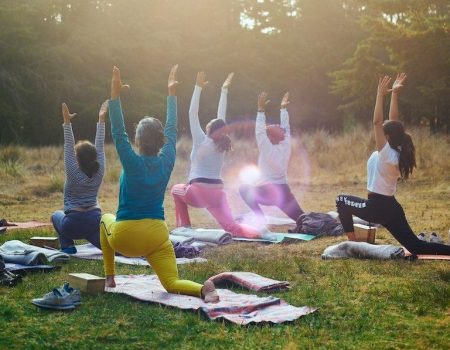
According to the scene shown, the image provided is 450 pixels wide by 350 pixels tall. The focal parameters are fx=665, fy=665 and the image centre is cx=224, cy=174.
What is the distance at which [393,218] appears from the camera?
6.02m

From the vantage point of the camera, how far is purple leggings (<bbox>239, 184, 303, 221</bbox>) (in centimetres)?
813

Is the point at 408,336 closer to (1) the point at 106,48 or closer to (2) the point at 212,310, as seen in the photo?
(2) the point at 212,310

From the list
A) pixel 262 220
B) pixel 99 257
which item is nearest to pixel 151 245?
pixel 99 257

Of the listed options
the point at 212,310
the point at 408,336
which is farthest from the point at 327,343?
the point at 212,310

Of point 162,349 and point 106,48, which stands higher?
point 106,48

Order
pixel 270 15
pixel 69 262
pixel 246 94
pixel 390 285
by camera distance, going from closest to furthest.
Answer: pixel 390 285, pixel 69 262, pixel 246 94, pixel 270 15

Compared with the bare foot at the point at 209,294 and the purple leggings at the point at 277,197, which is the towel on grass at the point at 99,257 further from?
the purple leggings at the point at 277,197

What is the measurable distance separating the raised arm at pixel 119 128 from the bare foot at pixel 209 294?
2.96 ft

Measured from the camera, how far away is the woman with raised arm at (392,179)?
5797mm

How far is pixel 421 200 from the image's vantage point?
11266mm

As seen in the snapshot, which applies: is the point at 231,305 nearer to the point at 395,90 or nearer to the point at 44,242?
the point at 395,90

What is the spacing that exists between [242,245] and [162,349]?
3723 millimetres

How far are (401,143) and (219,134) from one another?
237 cm

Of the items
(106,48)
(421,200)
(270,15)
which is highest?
(270,15)
